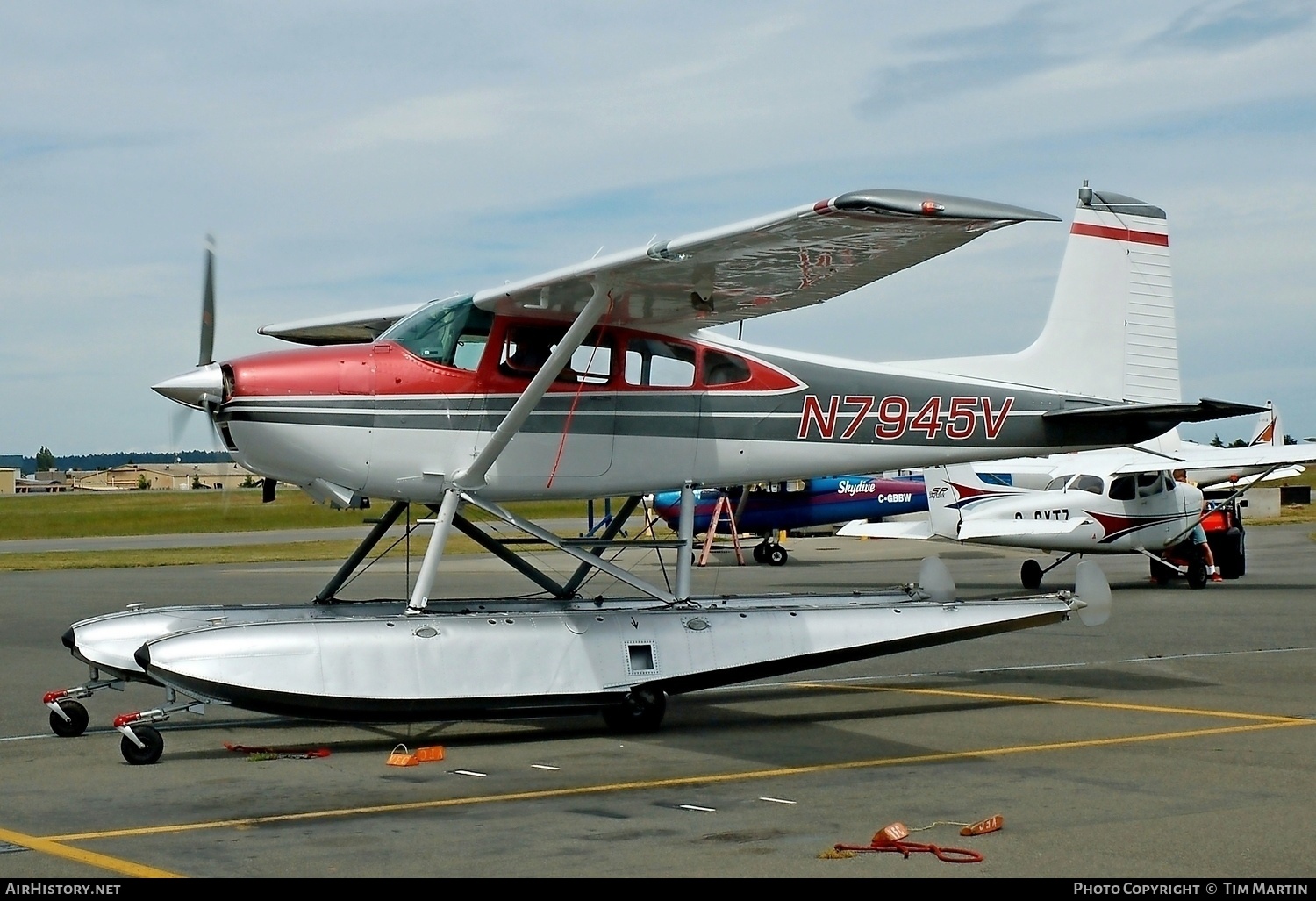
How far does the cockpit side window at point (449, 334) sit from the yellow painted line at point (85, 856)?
15.6ft

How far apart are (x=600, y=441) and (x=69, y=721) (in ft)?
14.5

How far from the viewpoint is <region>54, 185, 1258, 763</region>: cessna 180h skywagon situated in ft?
29.9

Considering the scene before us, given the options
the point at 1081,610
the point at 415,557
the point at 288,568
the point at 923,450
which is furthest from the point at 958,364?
the point at 415,557

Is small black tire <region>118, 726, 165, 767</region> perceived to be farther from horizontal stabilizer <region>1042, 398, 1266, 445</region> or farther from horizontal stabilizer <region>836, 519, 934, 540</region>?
horizontal stabilizer <region>836, 519, 934, 540</region>

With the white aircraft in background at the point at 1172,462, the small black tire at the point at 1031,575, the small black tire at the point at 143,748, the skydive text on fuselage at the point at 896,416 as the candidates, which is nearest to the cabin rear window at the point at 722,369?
the skydive text on fuselage at the point at 896,416

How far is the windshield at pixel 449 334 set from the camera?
34.2 feet

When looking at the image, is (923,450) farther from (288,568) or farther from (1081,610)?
(288,568)

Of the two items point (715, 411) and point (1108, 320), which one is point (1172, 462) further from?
point (715, 411)

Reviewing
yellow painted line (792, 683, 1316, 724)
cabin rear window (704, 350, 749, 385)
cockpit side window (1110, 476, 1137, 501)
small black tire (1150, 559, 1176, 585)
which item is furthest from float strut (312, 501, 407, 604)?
small black tire (1150, 559, 1176, 585)

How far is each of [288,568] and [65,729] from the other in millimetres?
21326

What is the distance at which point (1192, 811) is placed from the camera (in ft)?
22.9

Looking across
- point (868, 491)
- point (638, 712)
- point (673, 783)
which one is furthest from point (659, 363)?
point (868, 491)

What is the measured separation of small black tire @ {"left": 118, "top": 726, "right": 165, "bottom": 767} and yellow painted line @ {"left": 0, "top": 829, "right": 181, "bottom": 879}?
1915 millimetres

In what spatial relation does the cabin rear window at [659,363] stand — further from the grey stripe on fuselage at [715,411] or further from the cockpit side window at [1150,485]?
the cockpit side window at [1150,485]
